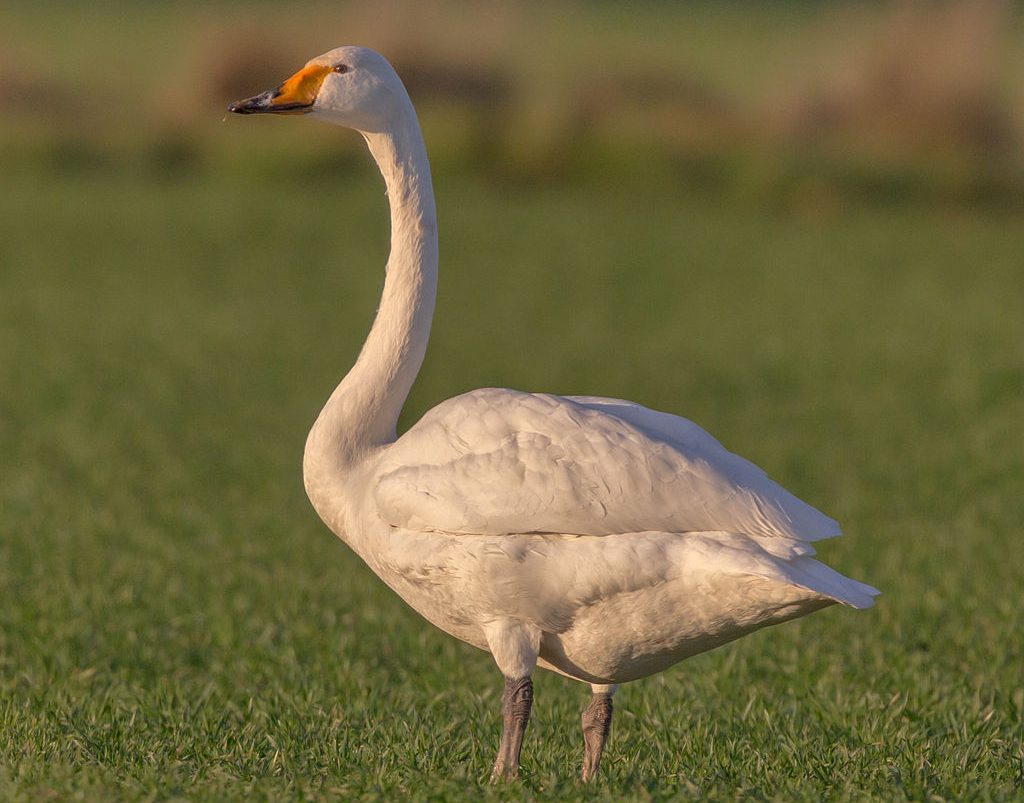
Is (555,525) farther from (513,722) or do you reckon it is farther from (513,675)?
(513,722)

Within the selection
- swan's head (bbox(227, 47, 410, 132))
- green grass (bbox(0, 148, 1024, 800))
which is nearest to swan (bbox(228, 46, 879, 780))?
swan's head (bbox(227, 47, 410, 132))

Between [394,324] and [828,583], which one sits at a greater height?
[394,324]

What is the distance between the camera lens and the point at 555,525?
4754 mm

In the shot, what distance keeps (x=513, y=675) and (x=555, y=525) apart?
0.50m

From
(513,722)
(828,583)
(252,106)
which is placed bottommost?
(513,722)

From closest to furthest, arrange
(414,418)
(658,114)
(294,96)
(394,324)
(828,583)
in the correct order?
1. (828,583)
2. (294,96)
3. (394,324)
4. (414,418)
5. (658,114)

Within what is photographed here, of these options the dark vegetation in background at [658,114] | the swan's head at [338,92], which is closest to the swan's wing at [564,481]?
the swan's head at [338,92]

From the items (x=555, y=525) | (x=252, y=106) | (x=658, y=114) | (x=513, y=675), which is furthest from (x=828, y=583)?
(x=658, y=114)

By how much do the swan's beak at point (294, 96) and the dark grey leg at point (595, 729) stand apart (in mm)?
2048

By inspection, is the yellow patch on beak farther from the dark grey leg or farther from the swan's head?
the dark grey leg

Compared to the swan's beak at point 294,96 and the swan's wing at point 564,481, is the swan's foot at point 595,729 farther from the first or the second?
the swan's beak at point 294,96

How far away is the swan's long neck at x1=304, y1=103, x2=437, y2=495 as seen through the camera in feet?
17.2

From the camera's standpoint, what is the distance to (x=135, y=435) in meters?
12.9

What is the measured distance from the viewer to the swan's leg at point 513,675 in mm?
4895
